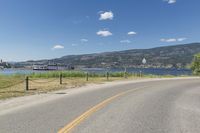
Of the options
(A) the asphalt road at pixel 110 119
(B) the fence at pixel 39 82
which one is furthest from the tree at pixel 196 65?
(A) the asphalt road at pixel 110 119

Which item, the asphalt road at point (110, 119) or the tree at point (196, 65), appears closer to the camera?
the asphalt road at point (110, 119)

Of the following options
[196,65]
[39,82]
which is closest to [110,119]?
[39,82]

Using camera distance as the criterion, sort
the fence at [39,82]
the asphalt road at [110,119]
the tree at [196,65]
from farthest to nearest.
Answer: the tree at [196,65] < the fence at [39,82] < the asphalt road at [110,119]

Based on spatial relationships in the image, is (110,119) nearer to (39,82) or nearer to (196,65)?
(39,82)

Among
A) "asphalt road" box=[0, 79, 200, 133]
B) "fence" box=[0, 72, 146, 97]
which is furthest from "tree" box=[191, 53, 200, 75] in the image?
"asphalt road" box=[0, 79, 200, 133]

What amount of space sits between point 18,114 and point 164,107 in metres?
5.90

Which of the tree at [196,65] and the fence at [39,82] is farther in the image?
the tree at [196,65]

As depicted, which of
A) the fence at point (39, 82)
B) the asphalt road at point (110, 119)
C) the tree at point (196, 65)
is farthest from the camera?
the tree at point (196, 65)

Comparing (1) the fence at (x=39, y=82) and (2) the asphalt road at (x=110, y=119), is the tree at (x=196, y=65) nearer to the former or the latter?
(1) the fence at (x=39, y=82)

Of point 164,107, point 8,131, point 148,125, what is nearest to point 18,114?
point 8,131

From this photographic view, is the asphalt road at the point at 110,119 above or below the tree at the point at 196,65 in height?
below

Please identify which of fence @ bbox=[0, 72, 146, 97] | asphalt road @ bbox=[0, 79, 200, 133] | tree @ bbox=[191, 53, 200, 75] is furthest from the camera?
tree @ bbox=[191, 53, 200, 75]

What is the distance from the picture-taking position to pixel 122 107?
1383cm

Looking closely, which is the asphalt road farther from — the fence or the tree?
the tree
